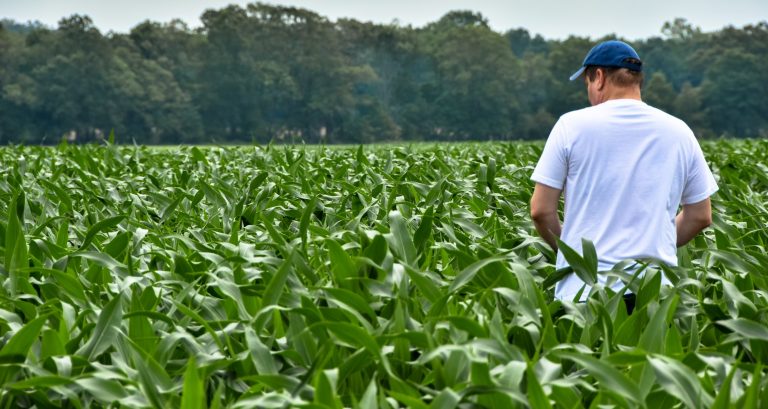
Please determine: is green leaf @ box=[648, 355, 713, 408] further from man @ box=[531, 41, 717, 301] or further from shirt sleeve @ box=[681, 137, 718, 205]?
shirt sleeve @ box=[681, 137, 718, 205]

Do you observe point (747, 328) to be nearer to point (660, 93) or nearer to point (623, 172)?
point (623, 172)

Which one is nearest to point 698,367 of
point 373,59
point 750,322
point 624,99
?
point 750,322

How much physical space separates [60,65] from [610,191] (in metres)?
86.8

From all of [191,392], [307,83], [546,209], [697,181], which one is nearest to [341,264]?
[546,209]

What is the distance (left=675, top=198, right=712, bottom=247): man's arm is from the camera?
404cm

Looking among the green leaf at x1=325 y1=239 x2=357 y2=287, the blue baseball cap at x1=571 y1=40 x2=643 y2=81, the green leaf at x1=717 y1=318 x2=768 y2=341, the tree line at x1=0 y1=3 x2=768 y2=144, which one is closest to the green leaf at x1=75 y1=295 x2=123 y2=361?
the green leaf at x1=325 y1=239 x2=357 y2=287

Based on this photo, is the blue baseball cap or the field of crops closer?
the field of crops

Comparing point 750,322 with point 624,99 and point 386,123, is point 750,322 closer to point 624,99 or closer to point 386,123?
point 624,99

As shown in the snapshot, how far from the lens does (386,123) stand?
100375 mm

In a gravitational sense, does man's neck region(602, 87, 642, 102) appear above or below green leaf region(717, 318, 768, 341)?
above

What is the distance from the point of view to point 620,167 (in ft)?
12.3

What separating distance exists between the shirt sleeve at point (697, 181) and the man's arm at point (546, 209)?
0.52 meters

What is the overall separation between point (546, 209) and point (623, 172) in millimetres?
334

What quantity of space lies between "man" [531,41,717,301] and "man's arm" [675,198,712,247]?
0.22m
